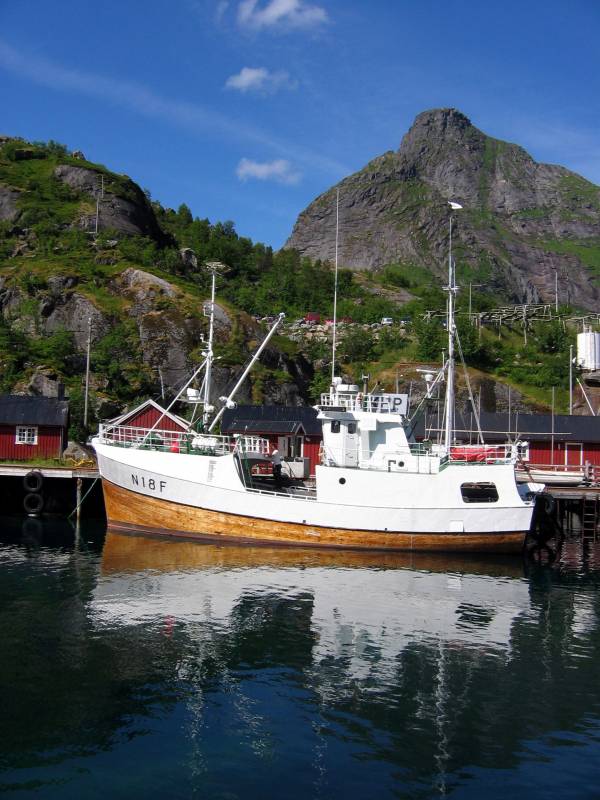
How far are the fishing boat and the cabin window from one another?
5 cm

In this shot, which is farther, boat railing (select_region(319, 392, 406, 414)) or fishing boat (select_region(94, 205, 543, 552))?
boat railing (select_region(319, 392, 406, 414))

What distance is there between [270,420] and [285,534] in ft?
62.4

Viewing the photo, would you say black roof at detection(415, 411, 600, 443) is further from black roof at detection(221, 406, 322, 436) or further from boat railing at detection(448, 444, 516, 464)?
boat railing at detection(448, 444, 516, 464)

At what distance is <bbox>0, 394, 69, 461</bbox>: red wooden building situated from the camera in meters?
45.0

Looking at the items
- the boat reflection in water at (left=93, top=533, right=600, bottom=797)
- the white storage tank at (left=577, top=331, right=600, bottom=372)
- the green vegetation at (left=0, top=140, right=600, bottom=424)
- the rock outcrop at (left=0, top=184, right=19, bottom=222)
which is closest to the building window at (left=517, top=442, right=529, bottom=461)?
the boat reflection in water at (left=93, top=533, right=600, bottom=797)

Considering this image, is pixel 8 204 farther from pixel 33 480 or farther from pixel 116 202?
pixel 33 480

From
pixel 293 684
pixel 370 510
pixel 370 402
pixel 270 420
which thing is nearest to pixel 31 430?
pixel 270 420

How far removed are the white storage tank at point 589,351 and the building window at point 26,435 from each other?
57.4 metres

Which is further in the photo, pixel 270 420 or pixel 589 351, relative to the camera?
pixel 589 351

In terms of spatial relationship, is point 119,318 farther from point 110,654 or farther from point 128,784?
point 128,784

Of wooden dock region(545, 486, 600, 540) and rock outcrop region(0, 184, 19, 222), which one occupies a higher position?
rock outcrop region(0, 184, 19, 222)

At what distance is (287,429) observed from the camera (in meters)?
48.1

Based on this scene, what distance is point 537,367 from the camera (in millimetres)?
77188

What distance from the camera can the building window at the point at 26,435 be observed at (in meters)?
45.3
